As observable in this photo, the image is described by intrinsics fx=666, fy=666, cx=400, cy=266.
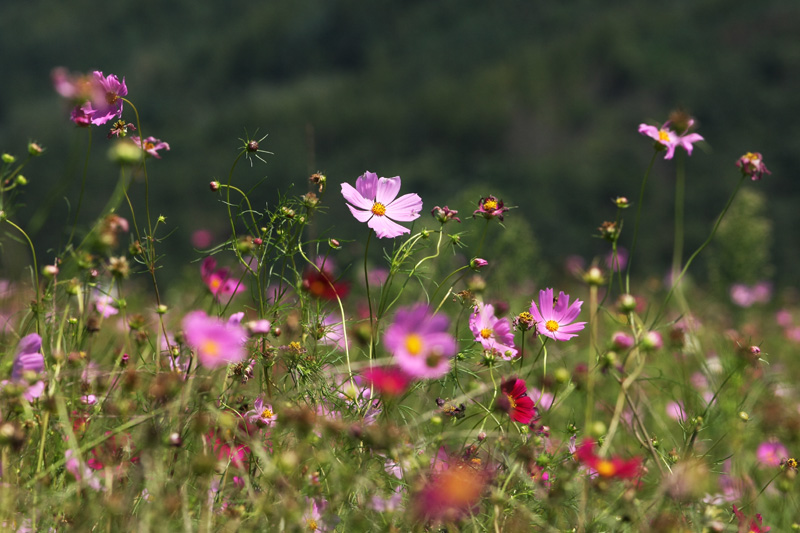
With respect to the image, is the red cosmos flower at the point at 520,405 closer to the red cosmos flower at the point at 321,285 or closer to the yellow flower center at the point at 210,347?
the red cosmos flower at the point at 321,285

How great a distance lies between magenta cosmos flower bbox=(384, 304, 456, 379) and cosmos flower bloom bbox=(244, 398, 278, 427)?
0.30m

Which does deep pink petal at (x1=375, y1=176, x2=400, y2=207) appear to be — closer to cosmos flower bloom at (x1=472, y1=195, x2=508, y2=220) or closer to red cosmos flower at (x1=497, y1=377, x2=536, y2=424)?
cosmos flower bloom at (x1=472, y1=195, x2=508, y2=220)

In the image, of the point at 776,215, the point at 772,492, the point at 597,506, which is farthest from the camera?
the point at 776,215

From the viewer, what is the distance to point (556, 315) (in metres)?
0.99

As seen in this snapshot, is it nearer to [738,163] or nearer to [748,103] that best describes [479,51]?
[748,103]

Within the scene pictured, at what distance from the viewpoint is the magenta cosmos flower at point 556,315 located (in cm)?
94

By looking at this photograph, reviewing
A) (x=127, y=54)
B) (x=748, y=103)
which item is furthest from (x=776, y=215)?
(x=127, y=54)

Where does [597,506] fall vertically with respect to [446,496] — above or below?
below

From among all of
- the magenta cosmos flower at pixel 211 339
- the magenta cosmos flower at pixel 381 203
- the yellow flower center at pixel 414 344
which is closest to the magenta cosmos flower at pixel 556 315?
the magenta cosmos flower at pixel 381 203

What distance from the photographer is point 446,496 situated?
0.57 m

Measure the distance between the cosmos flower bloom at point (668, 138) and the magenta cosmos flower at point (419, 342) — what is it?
504 millimetres

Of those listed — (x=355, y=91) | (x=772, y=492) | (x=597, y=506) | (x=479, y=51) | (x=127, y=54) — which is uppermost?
(x=597, y=506)

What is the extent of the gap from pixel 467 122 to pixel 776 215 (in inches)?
186

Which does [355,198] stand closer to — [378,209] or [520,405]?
[378,209]
